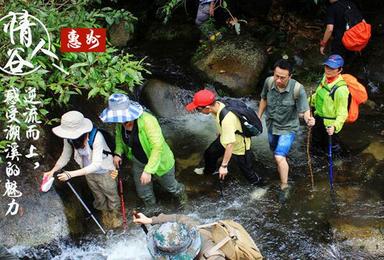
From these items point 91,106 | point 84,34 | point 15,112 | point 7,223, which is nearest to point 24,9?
point 84,34

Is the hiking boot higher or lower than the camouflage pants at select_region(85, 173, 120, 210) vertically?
lower

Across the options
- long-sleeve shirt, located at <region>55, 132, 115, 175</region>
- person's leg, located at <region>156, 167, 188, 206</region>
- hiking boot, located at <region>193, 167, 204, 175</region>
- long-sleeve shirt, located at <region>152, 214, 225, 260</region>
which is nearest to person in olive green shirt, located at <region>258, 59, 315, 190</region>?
hiking boot, located at <region>193, 167, 204, 175</region>

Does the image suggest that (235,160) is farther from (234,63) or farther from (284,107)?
(234,63)

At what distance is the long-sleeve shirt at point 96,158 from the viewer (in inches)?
234

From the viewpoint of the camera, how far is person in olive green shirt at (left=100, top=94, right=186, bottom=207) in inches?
229

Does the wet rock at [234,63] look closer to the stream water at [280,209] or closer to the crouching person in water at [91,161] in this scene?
the stream water at [280,209]

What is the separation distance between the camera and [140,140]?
616cm

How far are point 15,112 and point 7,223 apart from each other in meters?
1.65

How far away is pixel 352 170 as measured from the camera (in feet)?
26.6

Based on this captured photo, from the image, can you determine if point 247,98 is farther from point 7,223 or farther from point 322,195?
point 7,223

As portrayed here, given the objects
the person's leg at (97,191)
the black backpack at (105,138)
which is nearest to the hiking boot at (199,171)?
the person's leg at (97,191)

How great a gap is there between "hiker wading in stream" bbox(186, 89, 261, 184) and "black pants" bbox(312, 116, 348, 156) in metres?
1.48

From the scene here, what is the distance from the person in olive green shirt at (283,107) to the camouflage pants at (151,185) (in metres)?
1.70

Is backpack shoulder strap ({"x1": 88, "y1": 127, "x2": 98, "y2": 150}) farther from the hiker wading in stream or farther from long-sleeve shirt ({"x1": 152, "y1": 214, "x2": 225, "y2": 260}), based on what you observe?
long-sleeve shirt ({"x1": 152, "y1": 214, "x2": 225, "y2": 260})
